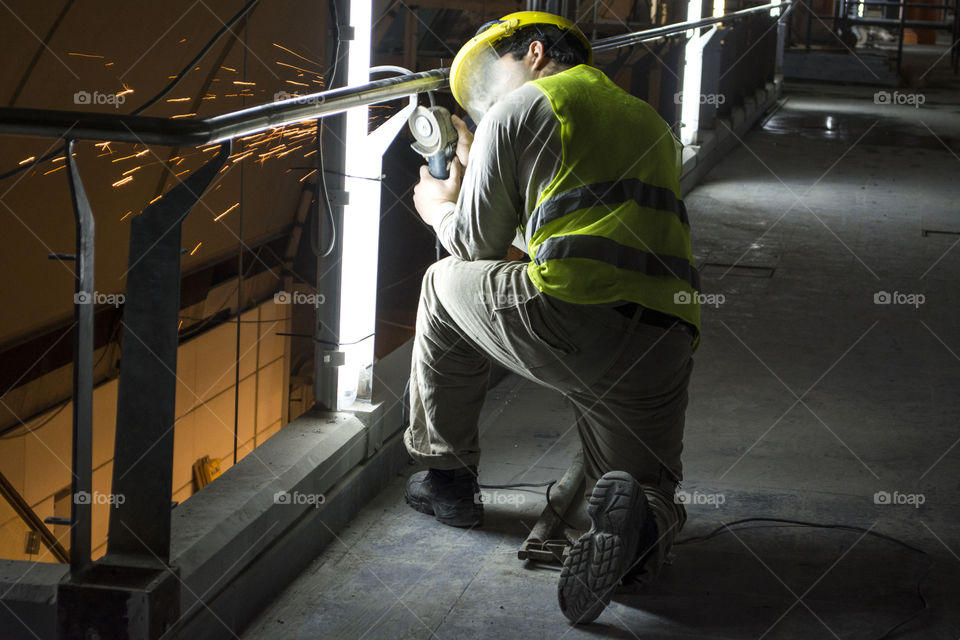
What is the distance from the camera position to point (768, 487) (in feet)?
9.81

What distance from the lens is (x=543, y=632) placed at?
2.22 meters

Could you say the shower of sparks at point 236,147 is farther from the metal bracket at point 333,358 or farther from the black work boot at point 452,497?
the black work boot at point 452,497

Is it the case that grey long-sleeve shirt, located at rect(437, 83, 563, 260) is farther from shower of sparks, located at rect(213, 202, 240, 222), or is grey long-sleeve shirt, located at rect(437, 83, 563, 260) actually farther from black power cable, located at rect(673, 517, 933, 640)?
shower of sparks, located at rect(213, 202, 240, 222)

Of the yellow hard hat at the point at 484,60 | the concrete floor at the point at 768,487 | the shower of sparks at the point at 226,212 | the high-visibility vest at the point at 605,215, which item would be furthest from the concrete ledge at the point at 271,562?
the shower of sparks at the point at 226,212

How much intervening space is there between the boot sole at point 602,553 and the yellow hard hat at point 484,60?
0.97m

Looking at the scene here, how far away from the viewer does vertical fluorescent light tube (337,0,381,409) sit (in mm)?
2676

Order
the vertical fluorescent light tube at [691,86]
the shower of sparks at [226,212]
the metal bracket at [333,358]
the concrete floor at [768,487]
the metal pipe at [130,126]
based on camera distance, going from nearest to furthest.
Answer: the metal pipe at [130,126] < the concrete floor at [768,487] < the metal bracket at [333,358] < the shower of sparks at [226,212] < the vertical fluorescent light tube at [691,86]

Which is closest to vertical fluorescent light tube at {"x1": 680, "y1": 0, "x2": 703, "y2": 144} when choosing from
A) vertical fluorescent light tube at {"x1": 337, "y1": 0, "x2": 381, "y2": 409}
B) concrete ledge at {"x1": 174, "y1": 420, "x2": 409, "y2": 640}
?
vertical fluorescent light tube at {"x1": 337, "y1": 0, "x2": 381, "y2": 409}

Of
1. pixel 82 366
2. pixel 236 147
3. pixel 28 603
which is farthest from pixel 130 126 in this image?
pixel 236 147

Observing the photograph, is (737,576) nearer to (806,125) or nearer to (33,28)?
(33,28)

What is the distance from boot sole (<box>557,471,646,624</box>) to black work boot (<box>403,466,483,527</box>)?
0.54m

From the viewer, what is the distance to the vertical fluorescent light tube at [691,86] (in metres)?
8.31

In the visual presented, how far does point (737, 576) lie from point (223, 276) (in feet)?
24.9

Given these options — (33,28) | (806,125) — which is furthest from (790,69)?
(33,28)
